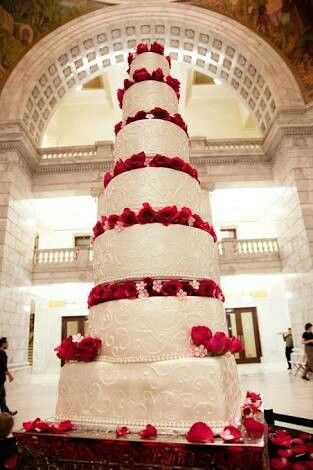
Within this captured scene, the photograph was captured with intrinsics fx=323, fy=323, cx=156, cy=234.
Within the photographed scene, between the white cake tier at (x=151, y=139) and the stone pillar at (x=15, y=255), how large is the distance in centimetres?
883

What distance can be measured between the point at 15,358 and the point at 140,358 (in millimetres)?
10561

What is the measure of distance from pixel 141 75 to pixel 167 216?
203 centimetres

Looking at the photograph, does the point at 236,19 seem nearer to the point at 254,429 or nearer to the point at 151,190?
the point at 151,190

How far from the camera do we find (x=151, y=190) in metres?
3.03

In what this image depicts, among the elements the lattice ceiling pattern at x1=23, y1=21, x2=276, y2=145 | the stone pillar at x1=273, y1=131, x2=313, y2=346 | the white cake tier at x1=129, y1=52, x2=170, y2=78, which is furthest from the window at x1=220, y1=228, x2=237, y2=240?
the white cake tier at x1=129, y1=52, x2=170, y2=78

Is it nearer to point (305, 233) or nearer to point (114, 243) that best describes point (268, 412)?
point (114, 243)

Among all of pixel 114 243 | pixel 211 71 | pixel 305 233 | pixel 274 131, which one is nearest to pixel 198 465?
pixel 114 243

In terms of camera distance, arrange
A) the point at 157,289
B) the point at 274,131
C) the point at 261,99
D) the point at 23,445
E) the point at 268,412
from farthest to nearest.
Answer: the point at 261,99
the point at 274,131
the point at 268,412
the point at 157,289
the point at 23,445

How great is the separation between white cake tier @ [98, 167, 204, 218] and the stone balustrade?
1070 centimetres

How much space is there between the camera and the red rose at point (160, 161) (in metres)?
3.11

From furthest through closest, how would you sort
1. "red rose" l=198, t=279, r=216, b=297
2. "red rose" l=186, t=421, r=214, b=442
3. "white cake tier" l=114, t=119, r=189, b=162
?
"white cake tier" l=114, t=119, r=189, b=162
"red rose" l=198, t=279, r=216, b=297
"red rose" l=186, t=421, r=214, b=442

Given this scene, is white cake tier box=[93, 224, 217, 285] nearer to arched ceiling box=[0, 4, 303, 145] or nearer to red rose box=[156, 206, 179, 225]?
red rose box=[156, 206, 179, 225]

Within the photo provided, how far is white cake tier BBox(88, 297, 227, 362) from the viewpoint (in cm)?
235

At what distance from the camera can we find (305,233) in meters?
11.1
